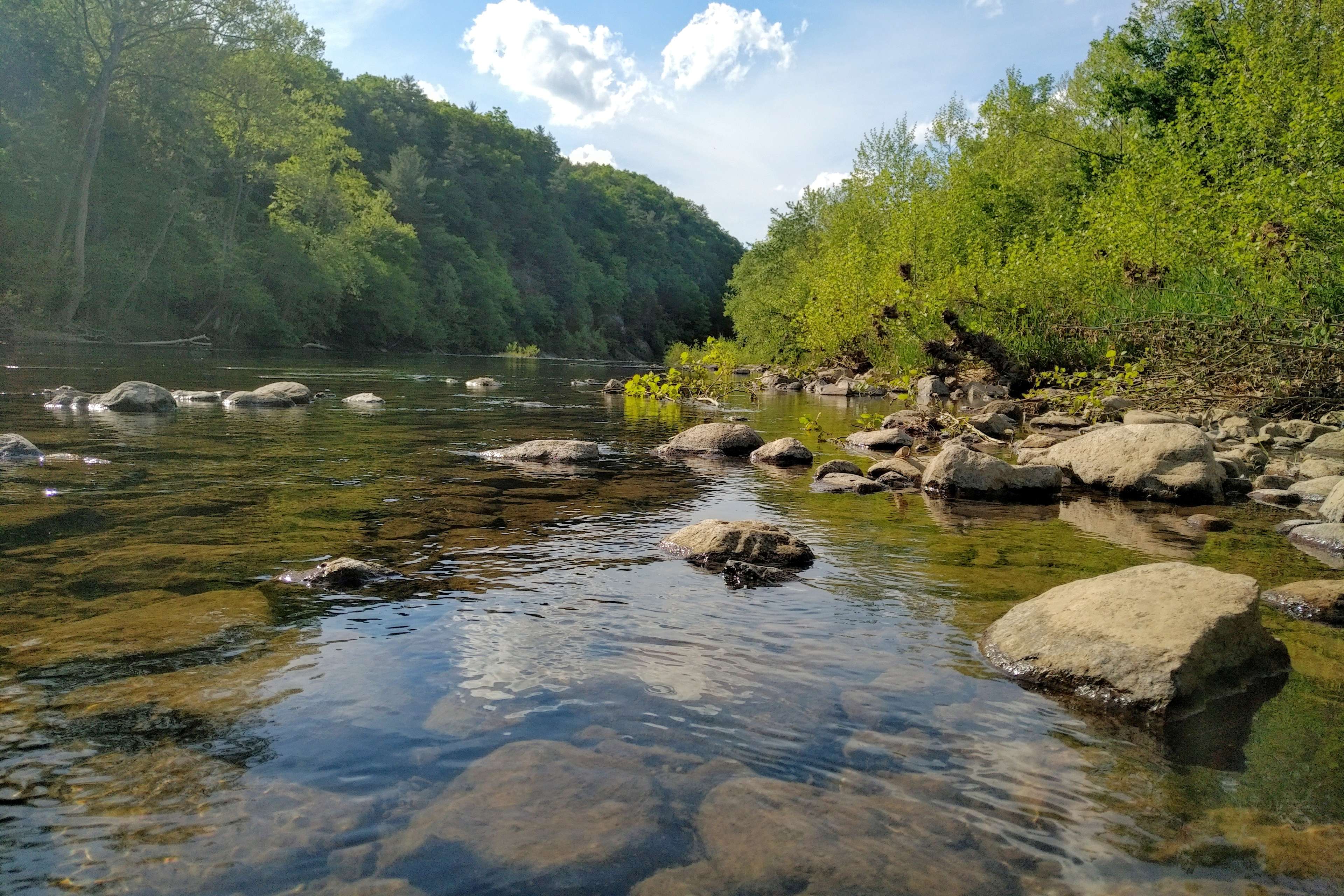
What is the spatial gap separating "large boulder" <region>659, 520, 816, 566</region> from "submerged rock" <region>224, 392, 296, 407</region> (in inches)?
503

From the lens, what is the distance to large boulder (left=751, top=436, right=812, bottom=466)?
12117mm

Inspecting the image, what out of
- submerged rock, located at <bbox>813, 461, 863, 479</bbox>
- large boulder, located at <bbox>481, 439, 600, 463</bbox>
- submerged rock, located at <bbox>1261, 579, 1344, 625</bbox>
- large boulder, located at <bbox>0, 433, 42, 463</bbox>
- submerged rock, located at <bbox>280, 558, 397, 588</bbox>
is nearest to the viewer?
submerged rock, located at <bbox>1261, 579, 1344, 625</bbox>

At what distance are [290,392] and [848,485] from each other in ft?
41.1

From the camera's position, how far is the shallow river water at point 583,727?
268 centimetres

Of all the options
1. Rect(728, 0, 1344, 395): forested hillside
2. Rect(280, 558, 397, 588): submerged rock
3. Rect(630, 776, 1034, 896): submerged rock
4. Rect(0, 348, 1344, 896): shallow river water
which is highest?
Rect(728, 0, 1344, 395): forested hillside

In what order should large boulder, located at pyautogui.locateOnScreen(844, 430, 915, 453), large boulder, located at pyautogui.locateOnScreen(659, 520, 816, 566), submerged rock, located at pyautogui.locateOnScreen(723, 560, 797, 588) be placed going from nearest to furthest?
submerged rock, located at pyautogui.locateOnScreen(723, 560, 797, 588) → large boulder, located at pyautogui.locateOnScreen(659, 520, 816, 566) → large boulder, located at pyautogui.locateOnScreen(844, 430, 915, 453)

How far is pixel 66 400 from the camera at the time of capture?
588 inches

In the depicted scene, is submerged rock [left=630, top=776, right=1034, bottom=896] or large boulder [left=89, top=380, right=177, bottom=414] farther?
large boulder [left=89, top=380, right=177, bottom=414]

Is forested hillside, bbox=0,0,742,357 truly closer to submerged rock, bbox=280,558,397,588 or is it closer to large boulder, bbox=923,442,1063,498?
submerged rock, bbox=280,558,397,588

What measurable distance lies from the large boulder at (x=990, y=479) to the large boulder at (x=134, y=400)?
12770mm

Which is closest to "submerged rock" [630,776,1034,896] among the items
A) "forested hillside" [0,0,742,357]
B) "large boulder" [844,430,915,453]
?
"large boulder" [844,430,915,453]

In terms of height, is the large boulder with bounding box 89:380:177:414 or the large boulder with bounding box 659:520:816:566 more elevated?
the large boulder with bounding box 89:380:177:414

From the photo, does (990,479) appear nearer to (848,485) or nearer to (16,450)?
(848,485)

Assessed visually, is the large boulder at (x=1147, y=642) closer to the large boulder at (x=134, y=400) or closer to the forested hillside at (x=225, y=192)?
the large boulder at (x=134, y=400)
